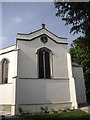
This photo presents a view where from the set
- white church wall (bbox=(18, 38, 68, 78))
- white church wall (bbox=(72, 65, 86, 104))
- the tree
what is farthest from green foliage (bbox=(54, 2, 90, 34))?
white church wall (bbox=(72, 65, 86, 104))

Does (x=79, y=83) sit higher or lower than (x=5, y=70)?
lower

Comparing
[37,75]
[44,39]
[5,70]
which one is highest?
[44,39]

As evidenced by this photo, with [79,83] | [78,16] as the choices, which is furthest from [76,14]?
[79,83]

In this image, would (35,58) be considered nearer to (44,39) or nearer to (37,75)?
(37,75)

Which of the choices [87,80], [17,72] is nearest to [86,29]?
→ [17,72]

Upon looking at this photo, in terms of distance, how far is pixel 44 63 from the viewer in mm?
22281

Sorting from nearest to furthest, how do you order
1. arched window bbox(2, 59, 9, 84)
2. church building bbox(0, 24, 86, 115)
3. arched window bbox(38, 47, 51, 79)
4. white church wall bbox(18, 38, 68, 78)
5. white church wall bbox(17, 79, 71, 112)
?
white church wall bbox(17, 79, 71, 112), church building bbox(0, 24, 86, 115), white church wall bbox(18, 38, 68, 78), arched window bbox(38, 47, 51, 79), arched window bbox(2, 59, 9, 84)

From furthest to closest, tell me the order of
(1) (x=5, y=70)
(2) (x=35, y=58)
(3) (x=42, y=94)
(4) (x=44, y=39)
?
(4) (x=44, y=39)
(1) (x=5, y=70)
(2) (x=35, y=58)
(3) (x=42, y=94)

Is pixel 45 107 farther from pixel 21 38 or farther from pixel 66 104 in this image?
pixel 21 38

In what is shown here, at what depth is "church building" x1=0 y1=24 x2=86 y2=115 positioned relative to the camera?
20.3 meters

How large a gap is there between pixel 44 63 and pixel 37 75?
1.71 meters

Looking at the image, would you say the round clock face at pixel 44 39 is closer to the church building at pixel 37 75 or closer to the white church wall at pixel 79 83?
the church building at pixel 37 75

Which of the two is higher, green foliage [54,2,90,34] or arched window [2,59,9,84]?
green foliage [54,2,90,34]

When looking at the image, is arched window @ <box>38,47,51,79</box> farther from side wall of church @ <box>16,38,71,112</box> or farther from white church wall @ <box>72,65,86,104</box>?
white church wall @ <box>72,65,86,104</box>
